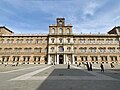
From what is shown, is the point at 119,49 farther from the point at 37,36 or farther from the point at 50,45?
the point at 37,36

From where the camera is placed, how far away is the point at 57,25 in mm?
57562

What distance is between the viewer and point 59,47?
183ft

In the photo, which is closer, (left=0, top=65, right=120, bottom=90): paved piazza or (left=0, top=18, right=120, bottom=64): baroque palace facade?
(left=0, top=65, right=120, bottom=90): paved piazza

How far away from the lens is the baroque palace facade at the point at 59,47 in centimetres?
5528

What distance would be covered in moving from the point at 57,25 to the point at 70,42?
10351mm

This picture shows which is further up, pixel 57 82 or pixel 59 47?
pixel 59 47

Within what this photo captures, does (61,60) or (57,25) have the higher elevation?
(57,25)

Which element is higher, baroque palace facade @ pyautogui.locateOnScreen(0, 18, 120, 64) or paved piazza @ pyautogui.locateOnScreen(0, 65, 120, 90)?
baroque palace facade @ pyautogui.locateOnScreen(0, 18, 120, 64)

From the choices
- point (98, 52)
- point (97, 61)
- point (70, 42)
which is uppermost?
point (70, 42)

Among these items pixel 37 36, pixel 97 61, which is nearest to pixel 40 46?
pixel 37 36

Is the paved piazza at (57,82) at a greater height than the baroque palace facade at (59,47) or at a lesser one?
lesser

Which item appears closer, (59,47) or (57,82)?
(57,82)

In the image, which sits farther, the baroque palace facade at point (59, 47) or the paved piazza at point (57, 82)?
the baroque palace facade at point (59, 47)

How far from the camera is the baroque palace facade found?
181 feet
